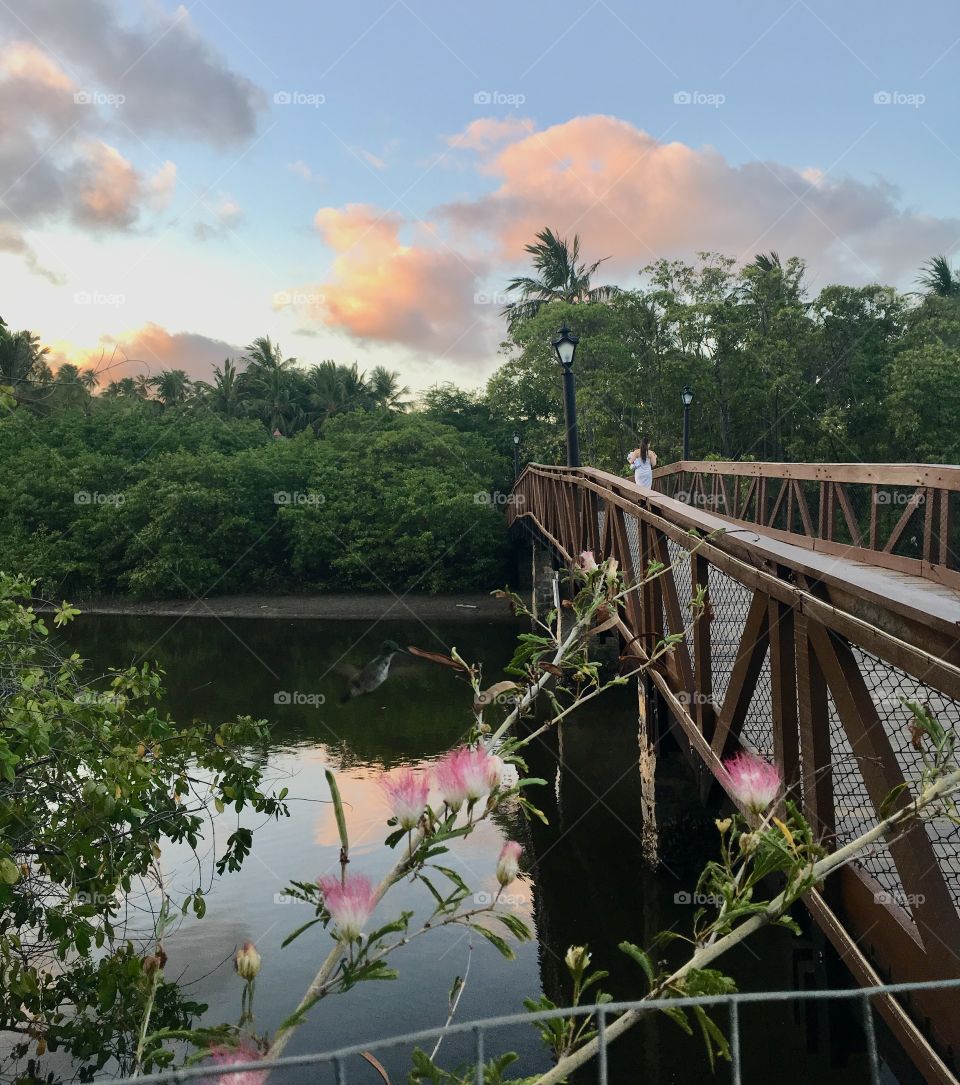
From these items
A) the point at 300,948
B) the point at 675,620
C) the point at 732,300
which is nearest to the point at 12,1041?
the point at 300,948

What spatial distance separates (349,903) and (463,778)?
216mm

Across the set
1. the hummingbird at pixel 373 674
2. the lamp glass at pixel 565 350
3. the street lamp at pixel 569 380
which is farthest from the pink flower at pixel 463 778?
the lamp glass at pixel 565 350

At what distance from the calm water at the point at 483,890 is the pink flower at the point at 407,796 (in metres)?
2.94

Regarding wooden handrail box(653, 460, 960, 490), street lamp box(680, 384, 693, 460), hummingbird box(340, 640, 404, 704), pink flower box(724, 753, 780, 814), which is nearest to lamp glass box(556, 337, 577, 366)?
wooden handrail box(653, 460, 960, 490)

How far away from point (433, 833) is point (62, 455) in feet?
123

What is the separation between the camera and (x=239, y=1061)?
1167 millimetres

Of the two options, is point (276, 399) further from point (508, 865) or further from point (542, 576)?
point (508, 865)

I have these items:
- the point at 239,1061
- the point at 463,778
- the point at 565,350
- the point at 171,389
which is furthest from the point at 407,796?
the point at 171,389

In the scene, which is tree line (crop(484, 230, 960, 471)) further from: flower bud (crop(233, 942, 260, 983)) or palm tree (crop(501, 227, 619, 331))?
flower bud (crop(233, 942, 260, 983))

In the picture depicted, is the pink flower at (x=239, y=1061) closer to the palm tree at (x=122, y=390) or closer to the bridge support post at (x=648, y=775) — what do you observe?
the bridge support post at (x=648, y=775)

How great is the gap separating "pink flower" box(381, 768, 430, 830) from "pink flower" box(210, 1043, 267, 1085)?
0.32m

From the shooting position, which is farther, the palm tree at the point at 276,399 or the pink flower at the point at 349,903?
the palm tree at the point at 276,399

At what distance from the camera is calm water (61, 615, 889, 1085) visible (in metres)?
Result: 5.76

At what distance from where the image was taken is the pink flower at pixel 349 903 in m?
1.15
